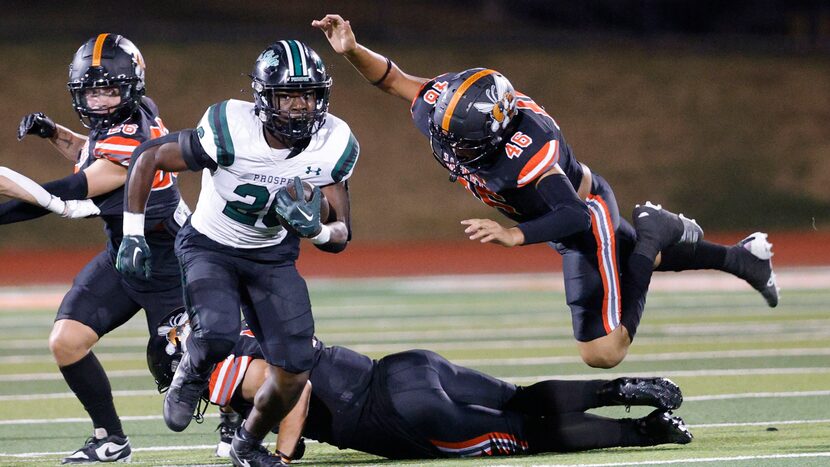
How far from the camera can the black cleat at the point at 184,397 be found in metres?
4.38

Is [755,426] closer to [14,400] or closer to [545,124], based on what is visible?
[545,124]

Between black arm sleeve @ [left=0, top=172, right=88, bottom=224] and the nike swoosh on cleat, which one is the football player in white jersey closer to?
the nike swoosh on cleat

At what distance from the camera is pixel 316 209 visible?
4082mm

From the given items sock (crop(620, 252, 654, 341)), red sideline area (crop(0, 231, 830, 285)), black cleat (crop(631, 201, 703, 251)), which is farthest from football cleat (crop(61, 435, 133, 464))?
red sideline area (crop(0, 231, 830, 285))

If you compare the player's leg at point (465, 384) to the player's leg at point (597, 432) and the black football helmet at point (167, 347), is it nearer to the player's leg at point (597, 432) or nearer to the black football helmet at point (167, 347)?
the player's leg at point (597, 432)

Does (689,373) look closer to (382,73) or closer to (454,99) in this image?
(382,73)

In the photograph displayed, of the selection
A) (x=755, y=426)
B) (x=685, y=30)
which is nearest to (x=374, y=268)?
(x=685, y=30)

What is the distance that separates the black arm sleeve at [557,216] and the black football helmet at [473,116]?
28 centimetres

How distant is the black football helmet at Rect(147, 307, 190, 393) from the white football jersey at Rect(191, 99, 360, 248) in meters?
0.61

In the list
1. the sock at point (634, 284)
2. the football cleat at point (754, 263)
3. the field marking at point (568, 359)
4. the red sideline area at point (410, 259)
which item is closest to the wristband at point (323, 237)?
the sock at point (634, 284)

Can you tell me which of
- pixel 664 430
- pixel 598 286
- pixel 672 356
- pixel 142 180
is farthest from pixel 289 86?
pixel 672 356

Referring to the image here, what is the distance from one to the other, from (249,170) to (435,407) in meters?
1.06

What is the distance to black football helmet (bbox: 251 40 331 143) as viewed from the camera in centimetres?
427

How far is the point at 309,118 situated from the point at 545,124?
1.26 m
